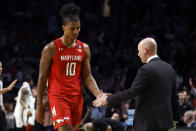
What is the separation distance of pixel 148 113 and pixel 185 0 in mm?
14247

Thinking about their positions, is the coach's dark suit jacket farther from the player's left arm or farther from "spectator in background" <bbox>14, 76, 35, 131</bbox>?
"spectator in background" <bbox>14, 76, 35, 131</bbox>

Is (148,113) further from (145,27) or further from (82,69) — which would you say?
(145,27)

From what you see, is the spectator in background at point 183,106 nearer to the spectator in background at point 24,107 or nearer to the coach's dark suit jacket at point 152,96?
the spectator in background at point 24,107

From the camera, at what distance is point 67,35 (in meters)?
5.07

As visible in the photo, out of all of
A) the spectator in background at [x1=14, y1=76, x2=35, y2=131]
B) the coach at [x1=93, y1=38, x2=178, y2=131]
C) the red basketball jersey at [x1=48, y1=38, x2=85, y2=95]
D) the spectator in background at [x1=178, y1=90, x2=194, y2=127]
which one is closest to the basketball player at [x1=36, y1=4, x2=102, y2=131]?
the red basketball jersey at [x1=48, y1=38, x2=85, y2=95]

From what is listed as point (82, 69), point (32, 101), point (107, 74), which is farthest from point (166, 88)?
point (107, 74)

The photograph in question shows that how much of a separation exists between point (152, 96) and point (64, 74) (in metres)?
1.07

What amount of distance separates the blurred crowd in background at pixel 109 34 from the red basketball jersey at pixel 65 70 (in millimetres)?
8457

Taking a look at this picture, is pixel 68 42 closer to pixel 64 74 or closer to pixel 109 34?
pixel 64 74

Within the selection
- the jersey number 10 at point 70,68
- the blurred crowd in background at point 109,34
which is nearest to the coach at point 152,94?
the jersey number 10 at point 70,68

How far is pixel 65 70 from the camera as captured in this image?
5.07 meters

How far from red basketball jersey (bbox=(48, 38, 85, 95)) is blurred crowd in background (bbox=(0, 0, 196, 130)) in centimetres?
846

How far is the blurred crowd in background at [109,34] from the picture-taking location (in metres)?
15.1

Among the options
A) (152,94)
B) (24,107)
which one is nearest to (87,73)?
(152,94)
